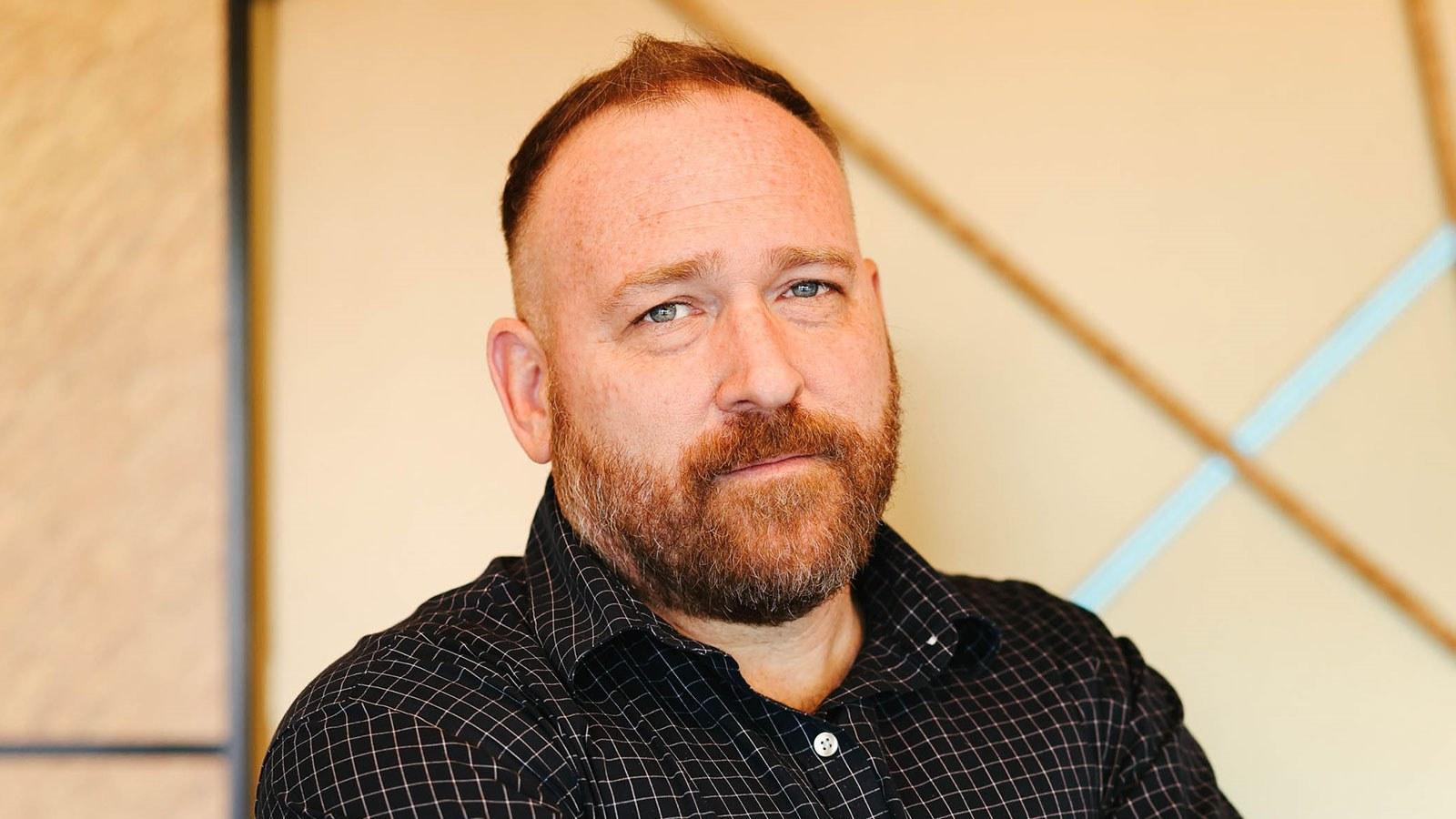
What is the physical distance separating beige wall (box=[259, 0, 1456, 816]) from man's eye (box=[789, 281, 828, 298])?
517 mm

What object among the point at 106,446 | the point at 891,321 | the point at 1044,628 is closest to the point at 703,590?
the point at 1044,628

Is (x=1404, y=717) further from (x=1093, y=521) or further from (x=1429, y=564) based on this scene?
(x=1093, y=521)

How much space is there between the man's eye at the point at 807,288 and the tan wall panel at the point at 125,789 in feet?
3.33

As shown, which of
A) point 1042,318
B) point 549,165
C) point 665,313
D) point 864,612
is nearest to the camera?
point 665,313

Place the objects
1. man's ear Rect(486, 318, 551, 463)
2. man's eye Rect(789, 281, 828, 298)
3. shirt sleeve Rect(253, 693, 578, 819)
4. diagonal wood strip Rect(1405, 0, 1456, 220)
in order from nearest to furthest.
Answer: shirt sleeve Rect(253, 693, 578, 819) → man's eye Rect(789, 281, 828, 298) → man's ear Rect(486, 318, 551, 463) → diagonal wood strip Rect(1405, 0, 1456, 220)

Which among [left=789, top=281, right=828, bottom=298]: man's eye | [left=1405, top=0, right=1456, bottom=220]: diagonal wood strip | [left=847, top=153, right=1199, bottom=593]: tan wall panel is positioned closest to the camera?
[left=789, top=281, right=828, bottom=298]: man's eye

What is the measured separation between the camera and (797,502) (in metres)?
1.37

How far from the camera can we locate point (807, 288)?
1438 millimetres

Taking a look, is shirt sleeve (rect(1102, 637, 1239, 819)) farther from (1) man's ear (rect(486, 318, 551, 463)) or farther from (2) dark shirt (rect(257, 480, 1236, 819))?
(1) man's ear (rect(486, 318, 551, 463))

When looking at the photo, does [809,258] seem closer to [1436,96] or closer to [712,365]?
[712,365]

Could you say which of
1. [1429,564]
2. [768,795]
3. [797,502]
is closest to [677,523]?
[797,502]

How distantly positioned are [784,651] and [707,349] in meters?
0.33

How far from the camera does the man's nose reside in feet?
4.34

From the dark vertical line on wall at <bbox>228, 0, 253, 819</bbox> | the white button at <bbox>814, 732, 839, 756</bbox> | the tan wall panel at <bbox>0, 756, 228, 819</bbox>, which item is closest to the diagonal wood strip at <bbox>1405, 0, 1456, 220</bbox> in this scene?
the white button at <bbox>814, 732, 839, 756</bbox>
